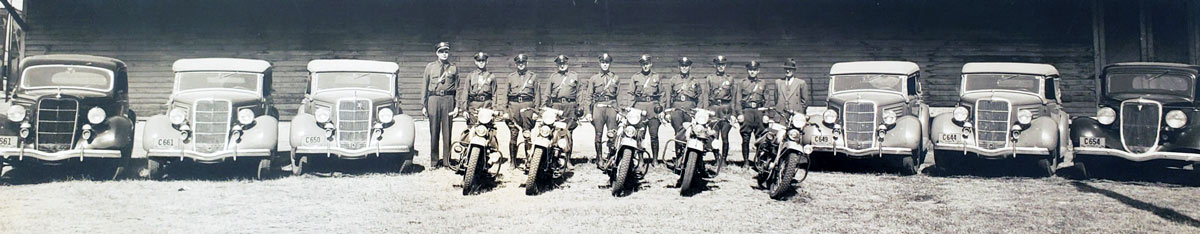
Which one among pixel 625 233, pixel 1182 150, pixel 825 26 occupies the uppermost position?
pixel 825 26

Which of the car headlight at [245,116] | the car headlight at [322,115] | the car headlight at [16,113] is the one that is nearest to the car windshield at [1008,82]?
the car headlight at [322,115]

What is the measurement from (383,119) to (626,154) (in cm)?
230

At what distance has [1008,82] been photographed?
6.38 metres

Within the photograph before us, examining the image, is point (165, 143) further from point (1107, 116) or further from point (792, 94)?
point (1107, 116)

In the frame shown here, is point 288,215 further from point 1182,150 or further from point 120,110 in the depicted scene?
point 1182,150

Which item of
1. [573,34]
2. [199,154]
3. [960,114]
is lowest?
[199,154]

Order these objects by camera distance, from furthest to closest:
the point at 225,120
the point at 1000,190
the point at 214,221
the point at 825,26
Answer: the point at 825,26, the point at 225,120, the point at 1000,190, the point at 214,221

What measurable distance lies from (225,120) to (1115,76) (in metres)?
7.93

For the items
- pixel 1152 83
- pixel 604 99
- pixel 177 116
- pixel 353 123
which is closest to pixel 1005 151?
pixel 1152 83

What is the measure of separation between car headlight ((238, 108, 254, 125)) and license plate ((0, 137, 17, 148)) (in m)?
1.55

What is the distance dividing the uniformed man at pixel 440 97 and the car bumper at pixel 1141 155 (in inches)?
220

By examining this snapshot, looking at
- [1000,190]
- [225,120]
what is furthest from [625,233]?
[225,120]

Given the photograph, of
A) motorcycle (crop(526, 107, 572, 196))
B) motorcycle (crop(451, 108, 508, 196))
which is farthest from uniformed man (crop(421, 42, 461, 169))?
motorcycle (crop(526, 107, 572, 196))

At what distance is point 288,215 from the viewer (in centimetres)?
421
